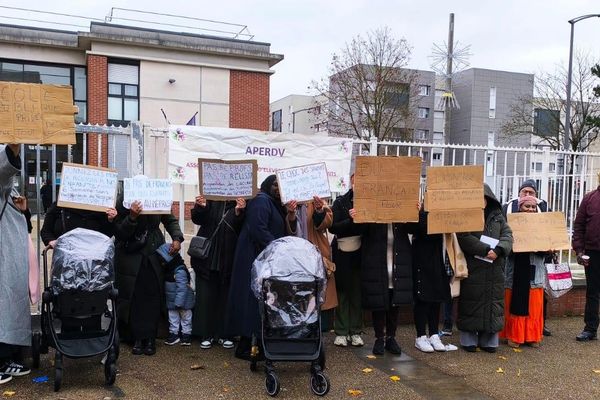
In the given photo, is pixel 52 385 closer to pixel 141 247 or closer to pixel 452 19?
pixel 141 247

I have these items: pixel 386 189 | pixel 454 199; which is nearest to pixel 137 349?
pixel 386 189

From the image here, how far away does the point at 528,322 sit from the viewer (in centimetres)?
611

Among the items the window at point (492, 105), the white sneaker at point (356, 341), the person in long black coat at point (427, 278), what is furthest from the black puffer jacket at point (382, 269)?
the window at point (492, 105)

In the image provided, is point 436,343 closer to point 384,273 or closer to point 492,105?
point 384,273

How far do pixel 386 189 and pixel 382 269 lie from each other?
0.82 meters

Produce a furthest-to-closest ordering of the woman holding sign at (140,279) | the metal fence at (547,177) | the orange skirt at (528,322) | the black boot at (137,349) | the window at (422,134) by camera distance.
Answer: the window at (422,134) < the metal fence at (547,177) < the orange skirt at (528,322) < the black boot at (137,349) < the woman holding sign at (140,279)

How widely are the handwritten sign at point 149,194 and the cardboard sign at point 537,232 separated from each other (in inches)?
149

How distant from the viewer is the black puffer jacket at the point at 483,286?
576 centimetres

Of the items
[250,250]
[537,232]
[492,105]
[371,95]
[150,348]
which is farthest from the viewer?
[492,105]

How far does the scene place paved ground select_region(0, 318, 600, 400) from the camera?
14.7ft

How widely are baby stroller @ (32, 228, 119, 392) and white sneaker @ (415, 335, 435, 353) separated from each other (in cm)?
315

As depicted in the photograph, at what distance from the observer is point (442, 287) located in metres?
5.70

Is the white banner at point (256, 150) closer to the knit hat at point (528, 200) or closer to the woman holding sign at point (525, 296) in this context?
the knit hat at point (528, 200)

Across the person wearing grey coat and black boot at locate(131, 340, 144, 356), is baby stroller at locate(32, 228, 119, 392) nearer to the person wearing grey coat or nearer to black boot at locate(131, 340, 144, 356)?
the person wearing grey coat
